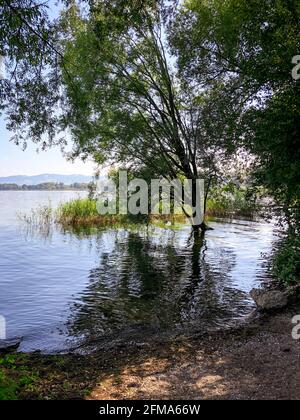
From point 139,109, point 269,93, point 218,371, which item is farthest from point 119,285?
point 139,109

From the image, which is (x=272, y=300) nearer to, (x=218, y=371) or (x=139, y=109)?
(x=218, y=371)

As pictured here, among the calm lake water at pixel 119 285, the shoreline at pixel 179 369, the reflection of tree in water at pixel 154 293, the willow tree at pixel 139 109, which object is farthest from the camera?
the willow tree at pixel 139 109

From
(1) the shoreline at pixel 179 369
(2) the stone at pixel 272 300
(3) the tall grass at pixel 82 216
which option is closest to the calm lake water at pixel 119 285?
(2) the stone at pixel 272 300

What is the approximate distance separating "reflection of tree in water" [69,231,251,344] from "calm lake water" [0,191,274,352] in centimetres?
3

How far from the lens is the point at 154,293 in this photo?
504 inches

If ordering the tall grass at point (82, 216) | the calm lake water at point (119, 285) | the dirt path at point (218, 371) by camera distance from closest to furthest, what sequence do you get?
the dirt path at point (218, 371), the calm lake water at point (119, 285), the tall grass at point (82, 216)

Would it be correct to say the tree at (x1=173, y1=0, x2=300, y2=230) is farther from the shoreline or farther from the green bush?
the shoreline

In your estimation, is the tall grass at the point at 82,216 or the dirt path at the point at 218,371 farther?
the tall grass at the point at 82,216

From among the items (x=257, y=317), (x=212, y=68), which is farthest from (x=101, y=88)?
(x=257, y=317)

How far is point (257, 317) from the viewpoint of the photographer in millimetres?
9547

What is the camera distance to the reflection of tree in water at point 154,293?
10023 millimetres

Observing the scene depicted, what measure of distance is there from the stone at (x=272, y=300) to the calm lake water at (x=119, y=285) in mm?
528

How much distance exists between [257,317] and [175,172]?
1903cm

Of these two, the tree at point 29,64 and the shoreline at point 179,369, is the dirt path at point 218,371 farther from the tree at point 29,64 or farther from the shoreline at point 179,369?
the tree at point 29,64
